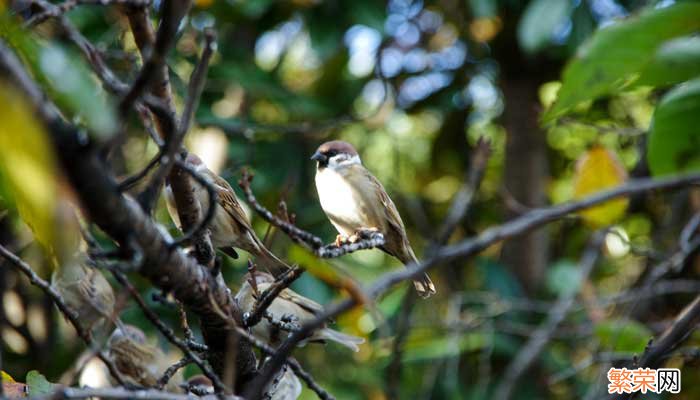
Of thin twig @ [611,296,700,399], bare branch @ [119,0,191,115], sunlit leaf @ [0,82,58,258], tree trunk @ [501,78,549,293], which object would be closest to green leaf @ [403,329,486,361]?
tree trunk @ [501,78,549,293]

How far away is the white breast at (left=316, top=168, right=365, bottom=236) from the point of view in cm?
343

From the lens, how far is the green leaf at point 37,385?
6.30 feet

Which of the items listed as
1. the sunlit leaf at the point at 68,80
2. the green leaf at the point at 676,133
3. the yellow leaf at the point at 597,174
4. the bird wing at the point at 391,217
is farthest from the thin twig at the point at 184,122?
the bird wing at the point at 391,217

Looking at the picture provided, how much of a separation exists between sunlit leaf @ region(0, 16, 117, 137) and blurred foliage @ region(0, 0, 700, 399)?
2.32 m

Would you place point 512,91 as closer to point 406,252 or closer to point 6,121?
point 406,252

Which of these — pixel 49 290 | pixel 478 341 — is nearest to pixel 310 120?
pixel 478 341

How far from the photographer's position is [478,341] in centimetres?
547

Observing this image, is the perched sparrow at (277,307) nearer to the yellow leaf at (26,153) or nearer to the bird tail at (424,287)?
the bird tail at (424,287)

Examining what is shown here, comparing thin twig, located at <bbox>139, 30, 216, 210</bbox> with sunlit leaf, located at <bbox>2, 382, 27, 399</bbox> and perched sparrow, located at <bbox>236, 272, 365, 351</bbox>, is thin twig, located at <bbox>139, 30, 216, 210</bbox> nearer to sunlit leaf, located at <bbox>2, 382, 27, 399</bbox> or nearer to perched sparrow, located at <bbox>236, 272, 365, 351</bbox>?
sunlit leaf, located at <bbox>2, 382, 27, 399</bbox>

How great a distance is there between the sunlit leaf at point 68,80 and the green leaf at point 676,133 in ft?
2.91

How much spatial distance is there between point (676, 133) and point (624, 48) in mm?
175

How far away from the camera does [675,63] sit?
1.32 metres

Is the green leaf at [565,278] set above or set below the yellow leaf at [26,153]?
above

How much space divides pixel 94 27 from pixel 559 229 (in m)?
3.90
